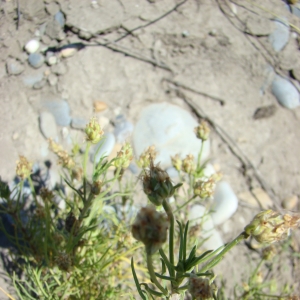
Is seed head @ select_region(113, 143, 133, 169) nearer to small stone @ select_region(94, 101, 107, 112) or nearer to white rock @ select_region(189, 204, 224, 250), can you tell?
white rock @ select_region(189, 204, 224, 250)

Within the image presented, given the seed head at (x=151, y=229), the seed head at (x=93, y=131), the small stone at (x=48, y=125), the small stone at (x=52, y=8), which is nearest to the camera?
the seed head at (x=151, y=229)

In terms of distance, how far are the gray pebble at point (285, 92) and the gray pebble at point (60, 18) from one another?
1280 millimetres

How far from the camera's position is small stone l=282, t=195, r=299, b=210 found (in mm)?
1859

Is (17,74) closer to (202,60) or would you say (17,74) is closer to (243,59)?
(202,60)

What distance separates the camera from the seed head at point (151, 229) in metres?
0.66

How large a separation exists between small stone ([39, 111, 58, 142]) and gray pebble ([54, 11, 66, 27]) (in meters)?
0.54

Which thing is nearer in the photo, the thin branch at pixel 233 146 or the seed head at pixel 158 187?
the seed head at pixel 158 187

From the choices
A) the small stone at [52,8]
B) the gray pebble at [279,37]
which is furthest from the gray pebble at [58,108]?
the gray pebble at [279,37]

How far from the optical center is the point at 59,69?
1.98m

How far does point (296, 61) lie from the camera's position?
212 cm

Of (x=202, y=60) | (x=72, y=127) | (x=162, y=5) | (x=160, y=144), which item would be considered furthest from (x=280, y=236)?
(x=162, y=5)

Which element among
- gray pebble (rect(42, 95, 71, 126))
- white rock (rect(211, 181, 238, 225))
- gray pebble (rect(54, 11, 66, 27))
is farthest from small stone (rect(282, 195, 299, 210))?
gray pebble (rect(54, 11, 66, 27))

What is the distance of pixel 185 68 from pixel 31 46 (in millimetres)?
889

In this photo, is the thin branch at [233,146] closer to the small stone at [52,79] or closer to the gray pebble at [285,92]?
the gray pebble at [285,92]
